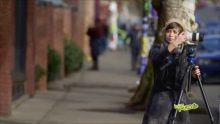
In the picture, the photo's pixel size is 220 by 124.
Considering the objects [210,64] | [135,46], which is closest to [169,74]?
[210,64]

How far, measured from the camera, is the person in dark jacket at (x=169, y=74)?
27.9ft

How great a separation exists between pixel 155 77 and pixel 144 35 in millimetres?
15561

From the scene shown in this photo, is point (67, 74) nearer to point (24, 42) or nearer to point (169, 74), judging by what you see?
point (24, 42)

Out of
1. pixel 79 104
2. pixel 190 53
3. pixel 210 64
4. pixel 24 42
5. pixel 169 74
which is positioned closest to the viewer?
pixel 190 53

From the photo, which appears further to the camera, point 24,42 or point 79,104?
point 24,42

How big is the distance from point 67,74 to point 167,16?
11.5m

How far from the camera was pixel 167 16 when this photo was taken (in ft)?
46.4

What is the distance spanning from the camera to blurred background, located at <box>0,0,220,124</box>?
1327cm

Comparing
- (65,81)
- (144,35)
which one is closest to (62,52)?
(65,81)

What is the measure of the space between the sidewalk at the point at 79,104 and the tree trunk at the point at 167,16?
1.52 ft

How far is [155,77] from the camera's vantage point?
872cm

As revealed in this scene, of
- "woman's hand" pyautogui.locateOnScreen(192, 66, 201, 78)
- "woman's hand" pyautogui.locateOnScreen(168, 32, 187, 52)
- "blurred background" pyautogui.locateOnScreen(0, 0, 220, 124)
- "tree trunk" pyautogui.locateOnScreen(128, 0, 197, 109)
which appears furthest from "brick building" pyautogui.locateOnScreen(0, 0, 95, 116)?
"woman's hand" pyautogui.locateOnScreen(192, 66, 201, 78)

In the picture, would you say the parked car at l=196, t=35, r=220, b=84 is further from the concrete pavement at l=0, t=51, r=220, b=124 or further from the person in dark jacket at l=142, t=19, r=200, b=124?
the person in dark jacket at l=142, t=19, r=200, b=124

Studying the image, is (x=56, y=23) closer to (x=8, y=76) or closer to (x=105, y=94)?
(x=105, y=94)
